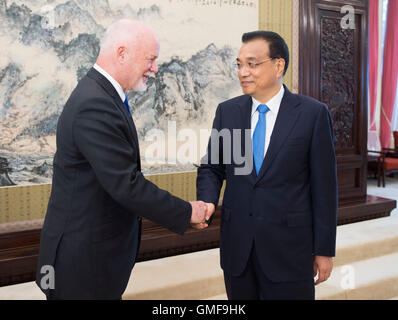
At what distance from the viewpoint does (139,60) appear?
5.58ft

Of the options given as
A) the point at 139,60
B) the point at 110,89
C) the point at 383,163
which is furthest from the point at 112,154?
the point at 383,163

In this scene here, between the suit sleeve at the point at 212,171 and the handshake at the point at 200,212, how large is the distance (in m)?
0.04

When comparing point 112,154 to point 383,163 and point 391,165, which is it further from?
point 391,165

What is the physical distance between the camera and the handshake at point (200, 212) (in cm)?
189

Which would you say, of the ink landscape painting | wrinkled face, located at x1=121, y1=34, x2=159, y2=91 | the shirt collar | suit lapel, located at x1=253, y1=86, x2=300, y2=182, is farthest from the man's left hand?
the ink landscape painting

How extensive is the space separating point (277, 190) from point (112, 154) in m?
0.70

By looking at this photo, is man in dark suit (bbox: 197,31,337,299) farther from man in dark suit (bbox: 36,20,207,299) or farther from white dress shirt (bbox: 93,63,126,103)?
white dress shirt (bbox: 93,63,126,103)

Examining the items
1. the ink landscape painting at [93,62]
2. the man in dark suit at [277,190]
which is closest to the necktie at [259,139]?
the man in dark suit at [277,190]

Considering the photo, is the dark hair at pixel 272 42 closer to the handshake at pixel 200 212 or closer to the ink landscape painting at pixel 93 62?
the handshake at pixel 200 212

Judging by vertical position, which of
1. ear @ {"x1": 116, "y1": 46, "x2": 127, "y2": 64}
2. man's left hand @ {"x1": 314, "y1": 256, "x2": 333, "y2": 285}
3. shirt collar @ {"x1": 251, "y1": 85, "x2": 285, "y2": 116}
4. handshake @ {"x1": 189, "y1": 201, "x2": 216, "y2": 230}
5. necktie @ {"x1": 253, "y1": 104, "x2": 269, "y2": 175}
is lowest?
man's left hand @ {"x1": 314, "y1": 256, "x2": 333, "y2": 285}

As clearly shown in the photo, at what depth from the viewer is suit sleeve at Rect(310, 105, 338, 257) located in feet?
5.82

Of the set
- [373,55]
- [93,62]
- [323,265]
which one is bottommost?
[323,265]

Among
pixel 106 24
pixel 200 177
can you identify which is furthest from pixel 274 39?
pixel 106 24

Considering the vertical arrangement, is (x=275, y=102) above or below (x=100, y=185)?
above
